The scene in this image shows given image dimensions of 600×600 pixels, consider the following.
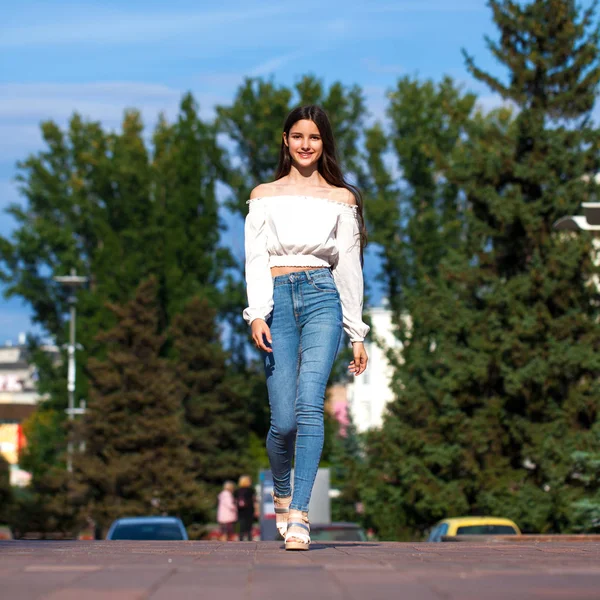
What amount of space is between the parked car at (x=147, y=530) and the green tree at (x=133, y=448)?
91.5 ft

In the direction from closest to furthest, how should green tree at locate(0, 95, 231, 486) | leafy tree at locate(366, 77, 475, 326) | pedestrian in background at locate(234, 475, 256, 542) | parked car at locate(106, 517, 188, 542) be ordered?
1. parked car at locate(106, 517, 188, 542)
2. pedestrian in background at locate(234, 475, 256, 542)
3. leafy tree at locate(366, 77, 475, 326)
4. green tree at locate(0, 95, 231, 486)

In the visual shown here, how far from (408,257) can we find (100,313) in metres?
13.4

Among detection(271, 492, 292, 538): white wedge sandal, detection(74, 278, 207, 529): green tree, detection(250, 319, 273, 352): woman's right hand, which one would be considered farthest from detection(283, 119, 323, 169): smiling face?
detection(74, 278, 207, 529): green tree

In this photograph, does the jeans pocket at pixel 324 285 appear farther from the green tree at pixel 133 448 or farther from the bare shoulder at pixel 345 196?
the green tree at pixel 133 448

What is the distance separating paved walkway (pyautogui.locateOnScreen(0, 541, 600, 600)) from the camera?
4488 mm

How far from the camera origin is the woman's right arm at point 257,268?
7391 mm

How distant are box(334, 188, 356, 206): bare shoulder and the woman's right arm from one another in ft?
1.32

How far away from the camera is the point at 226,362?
6234cm

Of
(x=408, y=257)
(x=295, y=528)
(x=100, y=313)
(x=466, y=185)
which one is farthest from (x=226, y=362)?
(x=295, y=528)

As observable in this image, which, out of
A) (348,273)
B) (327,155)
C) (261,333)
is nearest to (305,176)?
(327,155)

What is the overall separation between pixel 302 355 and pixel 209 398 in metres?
54.5

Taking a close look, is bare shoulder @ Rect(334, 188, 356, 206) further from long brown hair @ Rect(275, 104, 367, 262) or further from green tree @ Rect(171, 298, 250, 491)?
green tree @ Rect(171, 298, 250, 491)

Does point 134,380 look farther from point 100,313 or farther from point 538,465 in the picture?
point 538,465

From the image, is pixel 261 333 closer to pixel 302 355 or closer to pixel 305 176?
pixel 302 355
